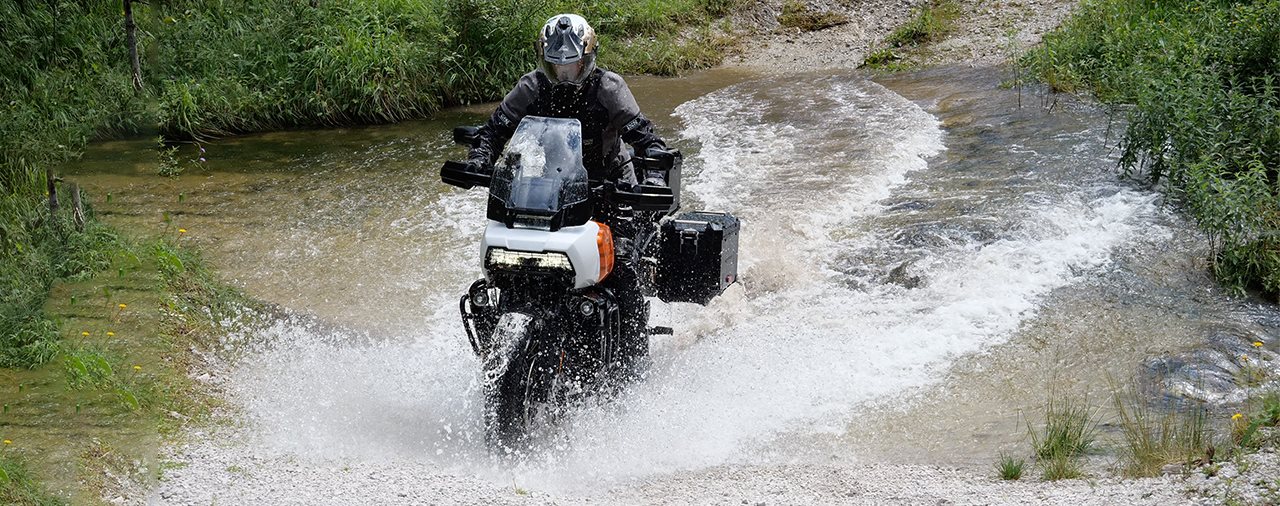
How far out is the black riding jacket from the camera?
573cm

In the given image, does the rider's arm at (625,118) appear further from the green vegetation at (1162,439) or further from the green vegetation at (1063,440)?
the green vegetation at (1162,439)

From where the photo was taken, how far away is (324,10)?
13.4 metres

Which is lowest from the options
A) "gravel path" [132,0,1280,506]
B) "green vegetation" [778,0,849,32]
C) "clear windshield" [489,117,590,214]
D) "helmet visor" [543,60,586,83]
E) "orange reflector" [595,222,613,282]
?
"green vegetation" [778,0,849,32]

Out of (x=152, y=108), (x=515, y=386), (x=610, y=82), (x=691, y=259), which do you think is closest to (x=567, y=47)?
(x=610, y=82)

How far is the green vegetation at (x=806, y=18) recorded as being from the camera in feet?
55.5

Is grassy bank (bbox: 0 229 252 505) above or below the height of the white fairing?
below

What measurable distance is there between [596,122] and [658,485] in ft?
6.07

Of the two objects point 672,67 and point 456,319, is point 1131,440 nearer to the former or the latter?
point 456,319

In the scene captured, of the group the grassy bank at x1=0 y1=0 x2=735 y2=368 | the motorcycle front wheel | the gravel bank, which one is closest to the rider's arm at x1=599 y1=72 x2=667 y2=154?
the motorcycle front wheel

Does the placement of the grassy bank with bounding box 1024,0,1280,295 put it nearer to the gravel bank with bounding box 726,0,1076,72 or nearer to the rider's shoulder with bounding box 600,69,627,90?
the gravel bank with bounding box 726,0,1076,72

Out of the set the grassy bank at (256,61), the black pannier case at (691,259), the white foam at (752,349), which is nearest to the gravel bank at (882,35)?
the grassy bank at (256,61)

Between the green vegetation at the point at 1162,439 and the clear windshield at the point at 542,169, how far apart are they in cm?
262

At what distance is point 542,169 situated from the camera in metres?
5.15

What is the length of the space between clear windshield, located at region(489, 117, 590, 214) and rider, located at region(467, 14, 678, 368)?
37 centimetres
